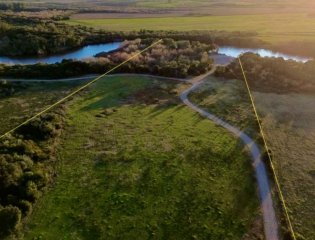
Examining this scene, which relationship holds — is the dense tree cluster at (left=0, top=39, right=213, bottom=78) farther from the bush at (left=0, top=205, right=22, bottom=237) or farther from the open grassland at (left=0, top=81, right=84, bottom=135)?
the bush at (left=0, top=205, right=22, bottom=237)

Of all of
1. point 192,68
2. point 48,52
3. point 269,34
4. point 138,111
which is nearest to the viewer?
point 138,111

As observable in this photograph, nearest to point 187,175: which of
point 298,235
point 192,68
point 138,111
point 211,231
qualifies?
point 211,231

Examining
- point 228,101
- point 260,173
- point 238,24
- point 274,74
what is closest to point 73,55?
point 274,74

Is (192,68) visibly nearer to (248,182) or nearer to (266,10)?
(248,182)

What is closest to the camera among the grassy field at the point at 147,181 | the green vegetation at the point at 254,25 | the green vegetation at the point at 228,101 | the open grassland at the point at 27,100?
the grassy field at the point at 147,181

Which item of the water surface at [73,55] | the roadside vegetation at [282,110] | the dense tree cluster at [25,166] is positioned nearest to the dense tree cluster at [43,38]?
the water surface at [73,55]

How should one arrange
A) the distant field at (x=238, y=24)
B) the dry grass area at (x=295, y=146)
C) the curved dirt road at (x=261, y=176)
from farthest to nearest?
the distant field at (x=238, y=24)
the dry grass area at (x=295, y=146)
the curved dirt road at (x=261, y=176)

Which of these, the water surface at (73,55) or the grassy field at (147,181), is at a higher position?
the water surface at (73,55)

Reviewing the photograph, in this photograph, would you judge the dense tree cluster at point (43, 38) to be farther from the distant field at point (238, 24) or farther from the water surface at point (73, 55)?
the distant field at point (238, 24)
